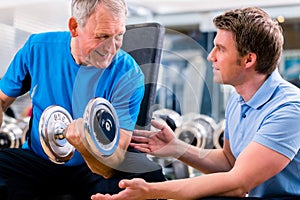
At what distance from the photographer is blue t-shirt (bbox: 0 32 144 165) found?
1816mm

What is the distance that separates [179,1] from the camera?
5.49 metres

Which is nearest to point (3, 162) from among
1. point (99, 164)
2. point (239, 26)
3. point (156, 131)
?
point (99, 164)

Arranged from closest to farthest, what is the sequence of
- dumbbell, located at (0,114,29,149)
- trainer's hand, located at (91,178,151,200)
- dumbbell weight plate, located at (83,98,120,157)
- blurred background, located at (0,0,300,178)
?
trainer's hand, located at (91,178,151,200) → dumbbell weight plate, located at (83,98,120,157) → blurred background, located at (0,0,300,178) → dumbbell, located at (0,114,29,149)

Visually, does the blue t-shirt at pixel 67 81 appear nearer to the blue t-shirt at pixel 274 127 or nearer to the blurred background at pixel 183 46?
the blurred background at pixel 183 46

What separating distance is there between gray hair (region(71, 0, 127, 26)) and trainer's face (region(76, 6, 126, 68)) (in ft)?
0.05


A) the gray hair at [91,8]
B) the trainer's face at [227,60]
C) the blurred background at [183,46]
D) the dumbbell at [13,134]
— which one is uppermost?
the gray hair at [91,8]

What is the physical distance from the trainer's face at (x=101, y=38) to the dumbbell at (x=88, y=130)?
22cm

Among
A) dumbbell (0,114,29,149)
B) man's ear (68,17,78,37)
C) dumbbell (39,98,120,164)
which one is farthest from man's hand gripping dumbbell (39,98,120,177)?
dumbbell (0,114,29,149)

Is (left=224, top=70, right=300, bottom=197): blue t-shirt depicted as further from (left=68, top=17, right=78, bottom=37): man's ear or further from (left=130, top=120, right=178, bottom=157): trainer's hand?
(left=68, top=17, right=78, bottom=37): man's ear

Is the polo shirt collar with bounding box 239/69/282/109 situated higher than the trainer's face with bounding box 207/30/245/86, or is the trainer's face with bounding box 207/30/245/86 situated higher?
the trainer's face with bounding box 207/30/245/86

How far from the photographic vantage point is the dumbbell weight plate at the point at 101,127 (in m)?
1.64

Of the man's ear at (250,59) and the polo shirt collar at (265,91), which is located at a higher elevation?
the man's ear at (250,59)

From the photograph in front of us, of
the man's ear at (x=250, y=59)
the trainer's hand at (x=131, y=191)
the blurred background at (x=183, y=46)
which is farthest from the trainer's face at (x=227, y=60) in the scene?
the trainer's hand at (x=131, y=191)

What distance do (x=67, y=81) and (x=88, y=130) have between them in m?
0.41
